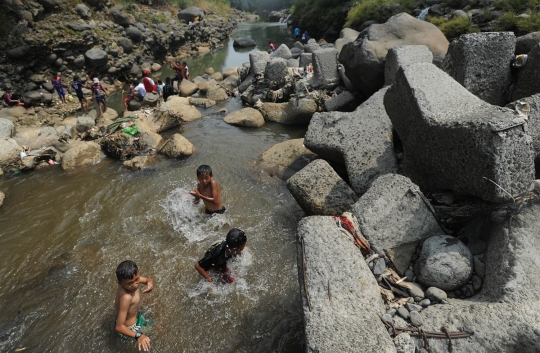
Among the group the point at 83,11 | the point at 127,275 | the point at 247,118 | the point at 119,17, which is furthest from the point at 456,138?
the point at 119,17

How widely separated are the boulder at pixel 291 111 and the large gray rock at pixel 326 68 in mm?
889

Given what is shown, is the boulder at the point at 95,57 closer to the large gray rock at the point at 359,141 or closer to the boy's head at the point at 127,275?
the large gray rock at the point at 359,141

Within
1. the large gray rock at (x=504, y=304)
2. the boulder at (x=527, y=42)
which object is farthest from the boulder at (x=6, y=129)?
the boulder at (x=527, y=42)

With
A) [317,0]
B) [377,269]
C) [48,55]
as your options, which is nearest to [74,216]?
[377,269]

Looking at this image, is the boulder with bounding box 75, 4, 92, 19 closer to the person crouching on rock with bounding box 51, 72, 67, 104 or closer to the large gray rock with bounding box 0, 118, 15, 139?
the person crouching on rock with bounding box 51, 72, 67, 104

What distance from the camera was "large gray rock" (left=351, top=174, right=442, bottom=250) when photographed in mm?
3396

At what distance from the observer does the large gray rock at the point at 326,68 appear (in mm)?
9852

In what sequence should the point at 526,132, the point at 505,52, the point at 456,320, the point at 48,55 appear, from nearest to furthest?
the point at 456,320, the point at 526,132, the point at 505,52, the point at 48,55

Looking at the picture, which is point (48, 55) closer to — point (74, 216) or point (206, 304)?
point (74, 216)

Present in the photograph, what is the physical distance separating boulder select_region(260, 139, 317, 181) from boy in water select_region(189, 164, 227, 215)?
194cm

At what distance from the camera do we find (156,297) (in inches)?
167

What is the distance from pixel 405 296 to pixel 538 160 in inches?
100

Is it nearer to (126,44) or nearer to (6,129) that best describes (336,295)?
(6,129)

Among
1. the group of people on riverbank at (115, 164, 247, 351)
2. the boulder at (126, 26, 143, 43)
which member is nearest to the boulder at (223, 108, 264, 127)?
the group of people on riverbank at (115, 164, 247, 351)
